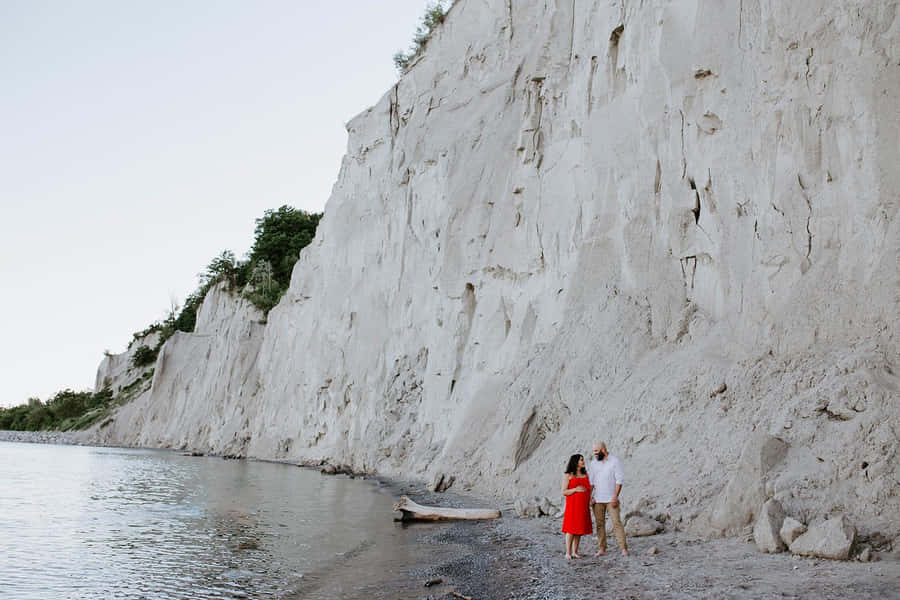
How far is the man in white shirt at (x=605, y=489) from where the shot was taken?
870 centimetres

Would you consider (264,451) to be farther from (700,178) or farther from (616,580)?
(616,580)

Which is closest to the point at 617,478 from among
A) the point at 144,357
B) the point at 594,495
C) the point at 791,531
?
the point at 594,495

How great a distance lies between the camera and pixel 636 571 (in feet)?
26.0

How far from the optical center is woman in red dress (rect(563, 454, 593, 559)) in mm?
8875

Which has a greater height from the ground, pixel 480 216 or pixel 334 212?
pixel 334 212

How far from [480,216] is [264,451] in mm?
22020

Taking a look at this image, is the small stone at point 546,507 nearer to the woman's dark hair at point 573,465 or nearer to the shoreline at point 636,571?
the shoreline at point 636,571

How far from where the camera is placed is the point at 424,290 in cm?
2827

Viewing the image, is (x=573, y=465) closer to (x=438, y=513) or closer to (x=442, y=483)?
(x=438, y=513)

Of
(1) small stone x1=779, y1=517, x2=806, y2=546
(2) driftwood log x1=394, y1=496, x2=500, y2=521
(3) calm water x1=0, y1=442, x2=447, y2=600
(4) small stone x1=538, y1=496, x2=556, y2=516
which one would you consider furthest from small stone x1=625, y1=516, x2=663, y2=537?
(2) driftwood log x1=394, y1=496, x2=500, y2=521

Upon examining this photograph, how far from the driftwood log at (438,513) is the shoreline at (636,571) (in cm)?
160

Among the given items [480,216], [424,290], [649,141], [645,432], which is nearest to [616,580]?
[645,432]

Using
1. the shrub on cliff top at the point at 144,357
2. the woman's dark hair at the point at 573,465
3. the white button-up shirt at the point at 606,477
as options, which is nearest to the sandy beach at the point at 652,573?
the white button-up shirt at the point at 606,477

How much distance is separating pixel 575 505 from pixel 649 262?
8.05 meters
